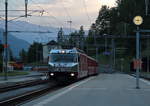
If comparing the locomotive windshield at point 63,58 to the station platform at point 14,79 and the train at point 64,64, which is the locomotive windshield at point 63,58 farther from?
the station platform at point 14,79

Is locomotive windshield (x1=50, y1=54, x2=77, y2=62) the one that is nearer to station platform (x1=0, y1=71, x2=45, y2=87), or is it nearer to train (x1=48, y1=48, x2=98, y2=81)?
train (x1=48, y1=48, x2=98, y2=81)

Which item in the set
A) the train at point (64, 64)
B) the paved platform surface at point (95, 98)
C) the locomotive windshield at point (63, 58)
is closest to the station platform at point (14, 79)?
the train at point (64, 64)

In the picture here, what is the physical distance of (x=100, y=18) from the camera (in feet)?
559

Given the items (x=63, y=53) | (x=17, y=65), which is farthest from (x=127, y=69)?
(x=63, y=53)

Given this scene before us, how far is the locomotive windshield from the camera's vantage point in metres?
35.6

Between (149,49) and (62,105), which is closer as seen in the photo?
(62,105)

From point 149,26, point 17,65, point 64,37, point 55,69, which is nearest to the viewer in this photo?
point 55,69

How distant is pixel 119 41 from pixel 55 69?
9104 centimetres

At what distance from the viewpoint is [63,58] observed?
117ft

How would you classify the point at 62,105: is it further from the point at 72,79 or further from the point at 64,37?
the point at 64,37

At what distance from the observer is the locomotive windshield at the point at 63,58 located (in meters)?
35.6

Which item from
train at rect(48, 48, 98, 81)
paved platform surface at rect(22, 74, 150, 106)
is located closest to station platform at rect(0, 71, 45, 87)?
train at rect(48, 48, 98, 81)

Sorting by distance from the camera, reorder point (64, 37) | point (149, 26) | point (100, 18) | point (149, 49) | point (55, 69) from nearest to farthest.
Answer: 1. point (55, 69)
2. point (64, 37)
3. point (149, 49)
4. point (149, 26)
5. point (100, 18)

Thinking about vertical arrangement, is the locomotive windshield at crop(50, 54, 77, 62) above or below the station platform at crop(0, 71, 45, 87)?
above
